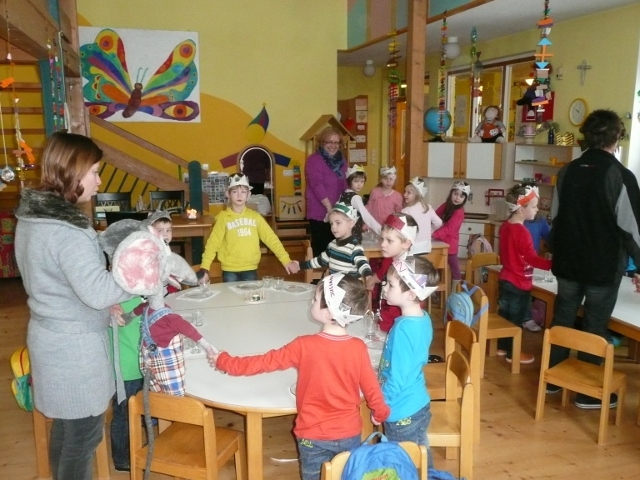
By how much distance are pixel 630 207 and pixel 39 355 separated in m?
3.02

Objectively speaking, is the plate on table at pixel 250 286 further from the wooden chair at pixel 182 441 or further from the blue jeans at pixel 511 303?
the blue jeans at pixel 511 303

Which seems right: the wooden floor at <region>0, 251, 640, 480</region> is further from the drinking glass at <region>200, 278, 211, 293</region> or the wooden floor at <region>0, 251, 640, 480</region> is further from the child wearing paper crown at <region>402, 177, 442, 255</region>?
the child wearing paper crown at <region>402, 177, 442, 255</region>

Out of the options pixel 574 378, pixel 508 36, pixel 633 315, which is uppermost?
pixel 508 36

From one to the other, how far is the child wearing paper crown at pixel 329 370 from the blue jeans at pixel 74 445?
533 mm

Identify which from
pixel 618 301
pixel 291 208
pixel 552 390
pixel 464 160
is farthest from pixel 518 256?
pixel 291 208

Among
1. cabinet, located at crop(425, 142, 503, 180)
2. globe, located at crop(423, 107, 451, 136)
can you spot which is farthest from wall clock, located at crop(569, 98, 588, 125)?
globe, located at crop(423, 107, 451, 136)

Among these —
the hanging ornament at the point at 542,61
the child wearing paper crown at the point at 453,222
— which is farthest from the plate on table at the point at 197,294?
the hanging ornament at the point at 542,61

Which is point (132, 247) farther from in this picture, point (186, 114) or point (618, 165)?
point (186, 114)

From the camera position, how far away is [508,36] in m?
7.76

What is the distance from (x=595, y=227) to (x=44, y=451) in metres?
3.21

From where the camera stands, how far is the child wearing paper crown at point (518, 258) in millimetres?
4152

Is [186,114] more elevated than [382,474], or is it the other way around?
[186,114]

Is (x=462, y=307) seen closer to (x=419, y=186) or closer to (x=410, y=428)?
(x=410, y=428)

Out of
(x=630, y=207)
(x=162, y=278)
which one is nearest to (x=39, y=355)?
(x=162, y=278)
